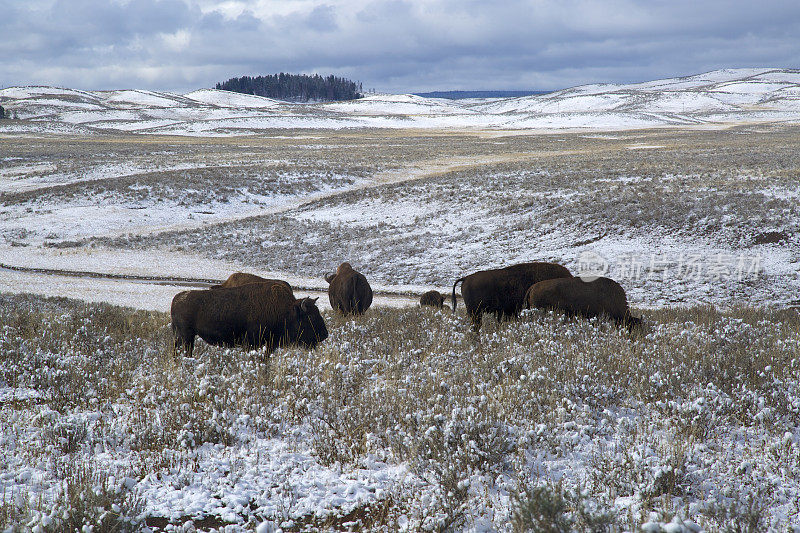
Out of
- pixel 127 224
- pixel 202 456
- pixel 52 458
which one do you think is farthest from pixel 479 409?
pixel 127 224

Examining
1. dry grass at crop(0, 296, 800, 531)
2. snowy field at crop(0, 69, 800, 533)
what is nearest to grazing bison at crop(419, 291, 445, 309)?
snowy field at crop(0, 69, 800, 533)

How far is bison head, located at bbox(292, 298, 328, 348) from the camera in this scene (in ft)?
27.1

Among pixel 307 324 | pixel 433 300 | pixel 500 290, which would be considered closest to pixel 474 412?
pixel 307 324

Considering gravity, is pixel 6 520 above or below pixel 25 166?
below

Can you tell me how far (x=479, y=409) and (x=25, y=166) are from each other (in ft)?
174

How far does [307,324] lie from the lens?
8.39 m

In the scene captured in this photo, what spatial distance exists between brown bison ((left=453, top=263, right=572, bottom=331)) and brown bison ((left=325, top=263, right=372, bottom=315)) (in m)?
3.60

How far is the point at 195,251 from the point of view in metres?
24.9

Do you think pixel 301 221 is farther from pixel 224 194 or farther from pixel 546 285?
pixel 546 285

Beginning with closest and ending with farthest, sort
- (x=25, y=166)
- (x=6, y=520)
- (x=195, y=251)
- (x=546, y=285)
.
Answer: (x=6, y=520), (x=546, y=285), (x=195, y=251), (x=25, y=166)

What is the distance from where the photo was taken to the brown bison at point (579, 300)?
9.35 metres

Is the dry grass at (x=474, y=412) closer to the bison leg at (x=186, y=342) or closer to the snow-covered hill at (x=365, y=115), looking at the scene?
the bison leg at (x=186, y=342)

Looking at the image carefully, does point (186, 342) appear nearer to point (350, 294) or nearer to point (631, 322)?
point (350, 294)

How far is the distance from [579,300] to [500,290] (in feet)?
4.42
